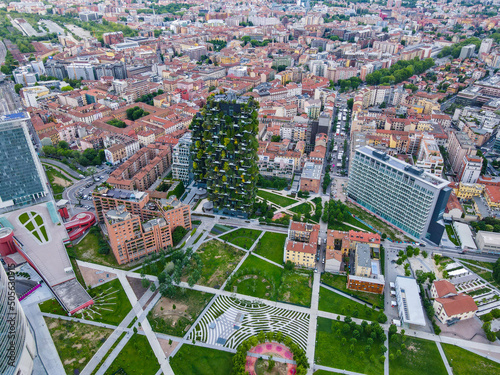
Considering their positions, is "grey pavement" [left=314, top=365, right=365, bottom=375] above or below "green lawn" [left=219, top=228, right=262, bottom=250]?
below

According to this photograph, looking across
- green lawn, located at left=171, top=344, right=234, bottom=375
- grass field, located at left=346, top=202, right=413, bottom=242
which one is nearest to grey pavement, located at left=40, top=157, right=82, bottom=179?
green lawn, located at left=171, top=344, right=234, bottom=375

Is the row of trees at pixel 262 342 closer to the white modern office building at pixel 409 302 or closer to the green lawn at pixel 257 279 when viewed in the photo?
the green lawn at pixel 257 279

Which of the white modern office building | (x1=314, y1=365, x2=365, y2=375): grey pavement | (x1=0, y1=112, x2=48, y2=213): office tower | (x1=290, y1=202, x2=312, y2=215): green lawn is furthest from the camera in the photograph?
(x1=290, y1=202, x2=312, y2=215): green lawn

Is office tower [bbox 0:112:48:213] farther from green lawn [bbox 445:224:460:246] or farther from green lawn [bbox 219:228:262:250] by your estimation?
green lawn [bbox 445:224:460:246]

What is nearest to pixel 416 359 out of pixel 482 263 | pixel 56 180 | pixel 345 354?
pixel 345 354

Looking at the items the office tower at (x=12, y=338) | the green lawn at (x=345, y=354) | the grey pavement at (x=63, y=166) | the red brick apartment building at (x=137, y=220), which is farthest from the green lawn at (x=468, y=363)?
the grey pavement at (x=63, y=166)
